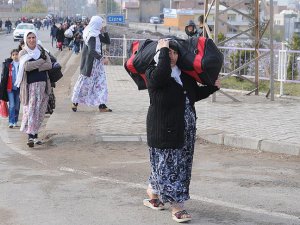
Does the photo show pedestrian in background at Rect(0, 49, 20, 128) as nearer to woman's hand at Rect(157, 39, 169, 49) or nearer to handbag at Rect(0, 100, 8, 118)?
handbag at Rect(0, 100, 8, 118)

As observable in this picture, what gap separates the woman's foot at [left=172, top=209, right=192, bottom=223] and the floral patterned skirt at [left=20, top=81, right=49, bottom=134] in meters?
4.50

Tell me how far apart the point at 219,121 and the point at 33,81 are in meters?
3.40

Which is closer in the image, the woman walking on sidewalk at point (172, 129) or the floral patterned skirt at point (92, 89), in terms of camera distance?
the woman walking on sidewalk at point (172, 129)

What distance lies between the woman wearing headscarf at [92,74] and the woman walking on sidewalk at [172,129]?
271 inches

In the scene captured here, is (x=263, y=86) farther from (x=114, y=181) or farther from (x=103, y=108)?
(x=114, y=181)

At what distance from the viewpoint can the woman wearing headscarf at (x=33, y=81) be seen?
33.5ft

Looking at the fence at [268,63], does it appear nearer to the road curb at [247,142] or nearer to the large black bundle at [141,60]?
the road curb at [247,142]

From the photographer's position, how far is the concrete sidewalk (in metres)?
10.2

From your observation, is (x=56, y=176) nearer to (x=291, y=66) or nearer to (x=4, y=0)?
(x=291, y=66)

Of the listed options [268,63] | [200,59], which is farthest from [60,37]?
[200,59]

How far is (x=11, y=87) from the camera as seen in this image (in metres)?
12.3

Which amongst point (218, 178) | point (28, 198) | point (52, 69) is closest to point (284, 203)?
point (218, 178)

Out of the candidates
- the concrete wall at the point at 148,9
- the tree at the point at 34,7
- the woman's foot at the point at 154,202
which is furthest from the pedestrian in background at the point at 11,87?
the tree at the point at 34,7

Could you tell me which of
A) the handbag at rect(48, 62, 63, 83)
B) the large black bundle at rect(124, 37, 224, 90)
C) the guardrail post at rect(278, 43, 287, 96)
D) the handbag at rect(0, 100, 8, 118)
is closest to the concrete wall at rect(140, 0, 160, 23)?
the guardrail post at rect(278, 43, 287, 96)
